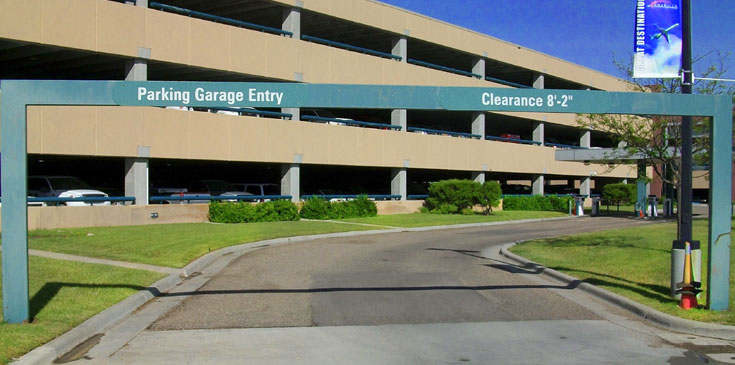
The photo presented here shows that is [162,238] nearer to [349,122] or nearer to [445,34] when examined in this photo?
[349,122]

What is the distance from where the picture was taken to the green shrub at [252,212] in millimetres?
26812

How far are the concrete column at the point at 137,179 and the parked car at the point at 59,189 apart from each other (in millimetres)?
1063

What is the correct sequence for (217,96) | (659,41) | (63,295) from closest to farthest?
(217,96)
(63,295)
(659,41)

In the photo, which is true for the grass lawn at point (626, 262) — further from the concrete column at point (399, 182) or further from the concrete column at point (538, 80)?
the concrete column at point (538, 80)

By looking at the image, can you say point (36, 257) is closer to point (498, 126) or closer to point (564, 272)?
point (564, 272)

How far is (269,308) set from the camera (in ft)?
31.9

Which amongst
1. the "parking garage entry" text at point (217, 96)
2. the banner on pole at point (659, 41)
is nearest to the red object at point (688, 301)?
the banner on pole at point (659, 41)

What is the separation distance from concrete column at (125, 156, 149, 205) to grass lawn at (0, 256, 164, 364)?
39.0 feet

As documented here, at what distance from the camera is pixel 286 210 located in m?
29.1

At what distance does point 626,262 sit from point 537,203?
107 feet

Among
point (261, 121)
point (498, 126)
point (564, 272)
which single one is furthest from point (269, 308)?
point (498, 126)

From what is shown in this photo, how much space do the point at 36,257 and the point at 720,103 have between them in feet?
44.9

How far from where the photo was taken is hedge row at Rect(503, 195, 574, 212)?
148 feet

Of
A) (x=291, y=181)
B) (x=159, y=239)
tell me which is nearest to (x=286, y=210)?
(x=291, y=181)
